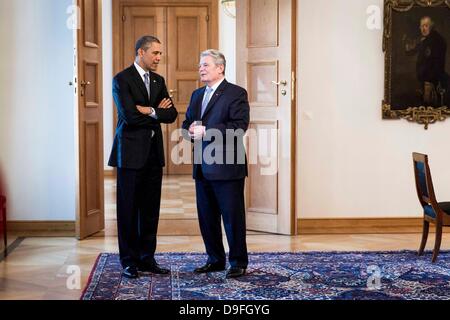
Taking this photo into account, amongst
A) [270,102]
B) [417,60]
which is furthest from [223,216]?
[417,60]

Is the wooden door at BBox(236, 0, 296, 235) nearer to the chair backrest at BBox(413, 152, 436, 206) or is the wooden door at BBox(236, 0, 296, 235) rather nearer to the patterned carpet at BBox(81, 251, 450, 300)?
the patterned carpet at BBox(81, 251, 450, 300)

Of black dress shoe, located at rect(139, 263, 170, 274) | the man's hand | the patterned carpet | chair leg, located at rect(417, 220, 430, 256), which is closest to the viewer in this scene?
the patterned carpet

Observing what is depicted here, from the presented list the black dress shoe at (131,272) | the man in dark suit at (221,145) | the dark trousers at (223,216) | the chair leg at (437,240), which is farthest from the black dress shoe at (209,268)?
the chair leg at (437,240)

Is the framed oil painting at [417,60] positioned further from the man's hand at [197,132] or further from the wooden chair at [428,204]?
the man's hand at [197,132]

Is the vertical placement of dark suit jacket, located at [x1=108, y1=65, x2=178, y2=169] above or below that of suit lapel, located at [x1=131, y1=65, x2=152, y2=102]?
below

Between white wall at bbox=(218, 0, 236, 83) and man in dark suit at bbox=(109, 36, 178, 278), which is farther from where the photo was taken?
white wall at bbox=(218, 0, 236, 83)

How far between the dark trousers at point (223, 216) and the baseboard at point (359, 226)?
2.01 metres

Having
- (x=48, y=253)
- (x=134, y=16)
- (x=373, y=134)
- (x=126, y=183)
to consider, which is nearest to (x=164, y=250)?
(x=48, y=253)

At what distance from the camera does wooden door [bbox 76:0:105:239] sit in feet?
23.2

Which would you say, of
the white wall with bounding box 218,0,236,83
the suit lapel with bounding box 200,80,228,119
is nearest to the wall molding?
the suit lapel with bounding box 200,80,228,119

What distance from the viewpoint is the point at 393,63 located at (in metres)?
7.60

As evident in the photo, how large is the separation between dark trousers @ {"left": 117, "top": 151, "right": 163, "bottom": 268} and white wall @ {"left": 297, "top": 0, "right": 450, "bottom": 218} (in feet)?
7.84

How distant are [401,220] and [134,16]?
18.5 ft

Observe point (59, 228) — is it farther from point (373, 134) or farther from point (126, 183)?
point (373, 134)
